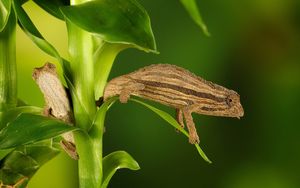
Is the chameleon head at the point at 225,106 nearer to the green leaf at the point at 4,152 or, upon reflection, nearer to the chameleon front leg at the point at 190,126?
the chameleon front leg at the point at 190,126

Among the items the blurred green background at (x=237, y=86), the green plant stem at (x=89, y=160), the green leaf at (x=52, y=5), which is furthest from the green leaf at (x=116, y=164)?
the blurred green background at (x=237, y=86)

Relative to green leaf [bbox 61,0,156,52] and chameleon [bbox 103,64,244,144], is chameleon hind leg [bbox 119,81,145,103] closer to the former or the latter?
chameleon [bbox 103,64,244,144]

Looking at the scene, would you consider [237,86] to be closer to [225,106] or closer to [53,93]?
[225,106]

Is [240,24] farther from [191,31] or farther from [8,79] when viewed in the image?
[8,79]

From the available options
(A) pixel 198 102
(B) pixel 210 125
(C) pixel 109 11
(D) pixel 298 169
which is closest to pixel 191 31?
(B) pixel 210 125

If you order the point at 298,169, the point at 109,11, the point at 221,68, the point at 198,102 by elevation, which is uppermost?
the point at 109,11

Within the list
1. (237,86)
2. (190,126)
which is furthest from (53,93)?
(237,86)

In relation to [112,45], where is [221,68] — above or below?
below
